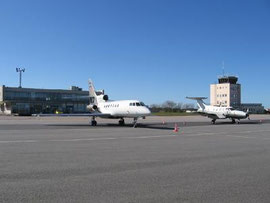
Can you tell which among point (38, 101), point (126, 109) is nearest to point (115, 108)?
point (126, 109)

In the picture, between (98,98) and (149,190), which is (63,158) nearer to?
(149,190)

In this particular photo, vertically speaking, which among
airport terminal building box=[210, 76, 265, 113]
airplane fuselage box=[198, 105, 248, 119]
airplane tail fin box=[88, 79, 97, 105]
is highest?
airport terminal building box=[210, 76, 265, 113]

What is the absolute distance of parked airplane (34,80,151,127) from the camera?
31.7 metres

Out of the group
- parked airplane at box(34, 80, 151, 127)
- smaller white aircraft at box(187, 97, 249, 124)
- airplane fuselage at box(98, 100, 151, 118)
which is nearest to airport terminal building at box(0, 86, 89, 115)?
parked airplane at box(34, 80, 151, 127)

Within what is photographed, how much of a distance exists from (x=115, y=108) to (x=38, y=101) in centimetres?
7018

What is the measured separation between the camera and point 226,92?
438 feet

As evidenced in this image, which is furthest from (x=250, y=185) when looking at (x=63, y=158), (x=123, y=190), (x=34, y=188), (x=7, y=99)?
(x=7, y=99)

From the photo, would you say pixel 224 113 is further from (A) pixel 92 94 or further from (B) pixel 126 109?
(A) pixel 92 94

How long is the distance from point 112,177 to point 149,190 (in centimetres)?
143

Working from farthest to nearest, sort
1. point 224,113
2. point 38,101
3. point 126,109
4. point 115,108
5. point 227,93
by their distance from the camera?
point 227,93 < point 38,101 < point 224,113 < point 115,108 < point 126,109

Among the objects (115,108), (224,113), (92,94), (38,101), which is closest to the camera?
(115,108)

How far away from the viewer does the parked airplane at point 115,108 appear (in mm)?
31656

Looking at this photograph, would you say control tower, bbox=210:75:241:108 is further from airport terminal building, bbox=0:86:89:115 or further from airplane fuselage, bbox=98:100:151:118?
airplane fuselage, bbox=98:100:151:118

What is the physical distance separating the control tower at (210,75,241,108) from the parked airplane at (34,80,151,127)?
9685cm
